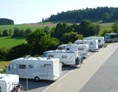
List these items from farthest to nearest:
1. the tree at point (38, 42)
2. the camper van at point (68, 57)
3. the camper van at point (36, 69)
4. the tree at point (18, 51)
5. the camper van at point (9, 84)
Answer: the tree at point (38, 42)
the tree at point (18, 51)
the camper van at point (68, 57)
the camper van at point (36, 69)
the camper van at point (9, 84)

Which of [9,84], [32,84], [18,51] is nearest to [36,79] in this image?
[32,84]

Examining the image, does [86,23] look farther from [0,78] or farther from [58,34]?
→ [0,78]

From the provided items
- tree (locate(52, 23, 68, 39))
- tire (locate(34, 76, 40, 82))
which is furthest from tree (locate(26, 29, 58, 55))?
tire (locate(34, 76, 40, 82))

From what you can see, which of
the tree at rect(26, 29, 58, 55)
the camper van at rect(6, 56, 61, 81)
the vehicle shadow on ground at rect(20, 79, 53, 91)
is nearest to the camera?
the vehicle shadow on ground at rect(20, 79, 53, 91)

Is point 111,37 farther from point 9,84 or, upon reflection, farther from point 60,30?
point 9,84

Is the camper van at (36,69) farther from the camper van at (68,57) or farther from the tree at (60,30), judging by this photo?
the tree at (60,30)

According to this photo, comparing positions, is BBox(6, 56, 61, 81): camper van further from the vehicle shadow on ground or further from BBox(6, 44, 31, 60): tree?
BBox(6, 44, 31, 60): tree

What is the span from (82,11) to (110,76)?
11383 centimetres

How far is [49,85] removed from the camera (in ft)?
62.7

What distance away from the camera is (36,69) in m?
20.2

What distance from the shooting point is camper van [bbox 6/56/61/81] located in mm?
19859

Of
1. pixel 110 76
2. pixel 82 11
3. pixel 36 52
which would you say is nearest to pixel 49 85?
pixel 110 76

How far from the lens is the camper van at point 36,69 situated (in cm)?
1986

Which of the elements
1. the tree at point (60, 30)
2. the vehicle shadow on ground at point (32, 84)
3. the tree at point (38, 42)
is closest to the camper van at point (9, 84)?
the vehicle shadow on ground at point (32, 84)
